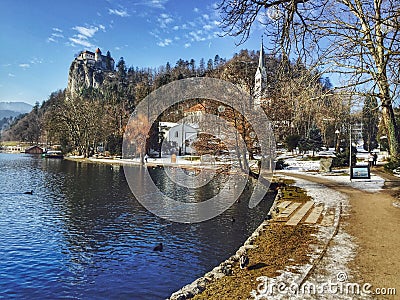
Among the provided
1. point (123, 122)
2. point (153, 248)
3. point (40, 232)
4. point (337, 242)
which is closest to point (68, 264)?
point (153, 248)

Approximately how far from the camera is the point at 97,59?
549 feet

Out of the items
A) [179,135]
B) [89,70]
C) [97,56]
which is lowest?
[179,135]

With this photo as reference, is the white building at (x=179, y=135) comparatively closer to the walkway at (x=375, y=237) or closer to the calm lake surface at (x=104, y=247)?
the calm lake surface at (x=104, y=247)

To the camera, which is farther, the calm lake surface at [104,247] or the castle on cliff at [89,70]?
the castle on cliff at [89,70]

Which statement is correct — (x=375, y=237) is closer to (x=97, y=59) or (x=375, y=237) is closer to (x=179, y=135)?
(x=179, y=135)

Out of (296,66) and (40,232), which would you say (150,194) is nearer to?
(40,232)

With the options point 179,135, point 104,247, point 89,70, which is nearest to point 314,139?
point 179,135

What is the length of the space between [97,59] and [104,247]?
171909 millimetres

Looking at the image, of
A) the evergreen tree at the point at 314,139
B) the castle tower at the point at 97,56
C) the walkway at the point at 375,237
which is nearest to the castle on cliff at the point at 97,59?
the castle tower at the point at 97,56

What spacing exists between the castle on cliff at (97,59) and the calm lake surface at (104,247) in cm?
15916

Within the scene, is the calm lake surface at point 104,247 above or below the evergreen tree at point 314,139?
below

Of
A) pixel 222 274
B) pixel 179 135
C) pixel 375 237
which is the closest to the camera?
pixel 222 274

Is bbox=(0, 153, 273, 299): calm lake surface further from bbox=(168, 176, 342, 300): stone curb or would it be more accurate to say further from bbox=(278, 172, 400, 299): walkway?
bbox=(278, 172, 400, 299): walkway

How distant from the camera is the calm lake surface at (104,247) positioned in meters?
7.42
